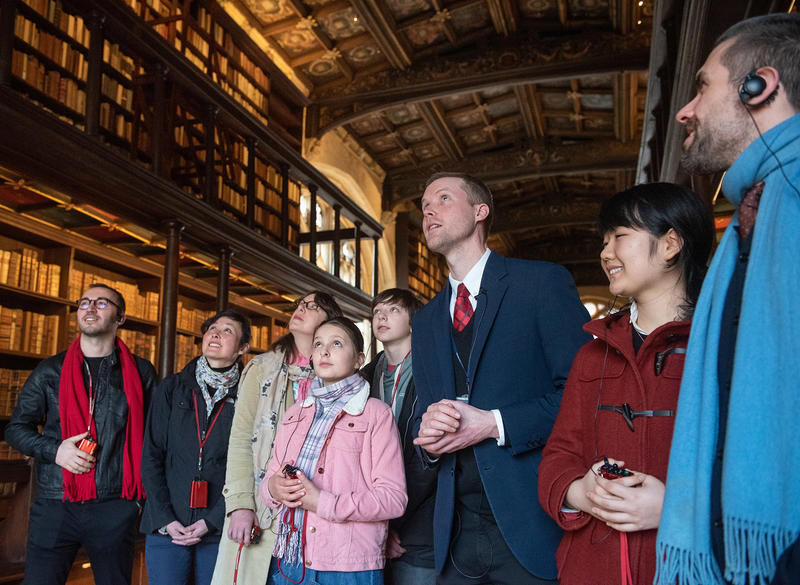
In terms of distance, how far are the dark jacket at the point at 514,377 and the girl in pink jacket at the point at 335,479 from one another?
0.98ft

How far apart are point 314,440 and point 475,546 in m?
0.68

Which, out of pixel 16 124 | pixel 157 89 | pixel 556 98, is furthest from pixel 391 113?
pixel 16 124

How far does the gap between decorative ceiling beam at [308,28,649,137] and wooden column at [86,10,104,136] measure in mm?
5782

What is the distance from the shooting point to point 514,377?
5.29 feet

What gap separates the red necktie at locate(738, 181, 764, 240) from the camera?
0.96 meters

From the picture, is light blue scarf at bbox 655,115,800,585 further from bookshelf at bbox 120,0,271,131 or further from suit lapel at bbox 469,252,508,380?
bookshelf at bbox 120,0,271,131

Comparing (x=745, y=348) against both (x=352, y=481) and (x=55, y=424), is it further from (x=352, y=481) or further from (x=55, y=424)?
(x=55, y=424)

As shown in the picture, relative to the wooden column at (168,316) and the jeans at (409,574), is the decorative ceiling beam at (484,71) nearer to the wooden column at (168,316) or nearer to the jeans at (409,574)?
the wooden column at (168,316)

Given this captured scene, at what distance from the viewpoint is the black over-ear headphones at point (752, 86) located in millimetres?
948

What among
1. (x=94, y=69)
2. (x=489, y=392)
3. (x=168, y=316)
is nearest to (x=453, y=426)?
(x=489, y=392)

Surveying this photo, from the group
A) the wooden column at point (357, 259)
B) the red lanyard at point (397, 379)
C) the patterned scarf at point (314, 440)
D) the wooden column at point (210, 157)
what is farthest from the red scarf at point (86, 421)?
the wooden column at point (357, 259)

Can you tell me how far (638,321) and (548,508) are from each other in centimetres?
41

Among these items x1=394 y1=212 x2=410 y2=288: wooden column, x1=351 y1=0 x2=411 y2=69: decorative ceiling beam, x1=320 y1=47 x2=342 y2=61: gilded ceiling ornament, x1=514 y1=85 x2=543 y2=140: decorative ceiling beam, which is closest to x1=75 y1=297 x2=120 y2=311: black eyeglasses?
x1=351 y1=0 x2=411 y2=69: decorative ceiling beam

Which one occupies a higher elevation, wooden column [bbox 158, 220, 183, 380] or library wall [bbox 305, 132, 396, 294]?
library wall [bbox 305, 132, 396, 294]
